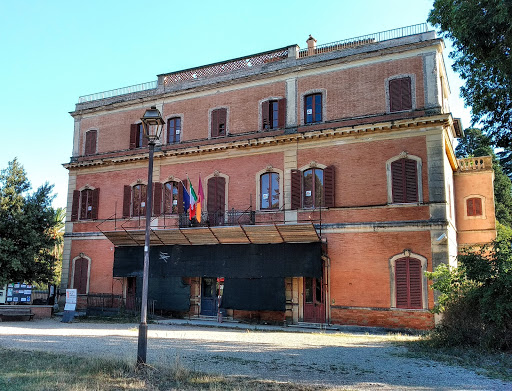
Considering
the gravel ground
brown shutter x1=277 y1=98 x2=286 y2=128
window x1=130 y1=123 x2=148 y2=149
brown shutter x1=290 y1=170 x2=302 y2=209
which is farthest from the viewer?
window x1=130 y1=123 x2=148 y2=149

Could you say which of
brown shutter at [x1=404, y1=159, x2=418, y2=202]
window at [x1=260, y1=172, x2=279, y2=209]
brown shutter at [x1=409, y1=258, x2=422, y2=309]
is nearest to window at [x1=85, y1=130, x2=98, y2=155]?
window at [x1=260, y1=172, x2=279, y2=209]

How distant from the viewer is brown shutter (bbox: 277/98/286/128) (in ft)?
71.2

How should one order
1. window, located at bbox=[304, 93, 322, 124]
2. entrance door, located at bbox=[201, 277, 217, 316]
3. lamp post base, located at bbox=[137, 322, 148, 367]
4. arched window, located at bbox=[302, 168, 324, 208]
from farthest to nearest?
entrance door, located at bbox=[201, 277, 217, 316] < window, located at bbox=[304, 93, 322, 124] < arched window, located at bbox=[302, 168, 324, 208] < lamp post base, located at bbox=[137, 322, 148, 367]

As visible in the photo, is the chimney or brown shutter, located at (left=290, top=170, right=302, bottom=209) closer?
brown shutter, located at (left=290, top=170, right=302, bottom=209)

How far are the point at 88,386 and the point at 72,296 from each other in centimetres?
1386

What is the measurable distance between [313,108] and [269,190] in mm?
4331

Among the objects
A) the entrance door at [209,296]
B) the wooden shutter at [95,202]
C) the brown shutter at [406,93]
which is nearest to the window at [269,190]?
the entrance door at [209,296]

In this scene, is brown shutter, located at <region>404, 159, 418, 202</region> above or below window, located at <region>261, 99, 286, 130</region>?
below

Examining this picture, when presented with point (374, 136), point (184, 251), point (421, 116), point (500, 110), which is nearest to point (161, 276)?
point (184, 251)

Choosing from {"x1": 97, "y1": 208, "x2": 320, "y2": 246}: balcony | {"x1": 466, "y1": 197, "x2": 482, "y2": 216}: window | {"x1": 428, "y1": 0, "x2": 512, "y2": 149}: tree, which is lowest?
{"x1": 97, "y1": 208, "x2": 320, "y2": 246}: balcony

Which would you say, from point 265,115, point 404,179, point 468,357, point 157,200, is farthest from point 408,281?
point 157,200

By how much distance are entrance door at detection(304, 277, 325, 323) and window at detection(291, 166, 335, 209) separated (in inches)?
131

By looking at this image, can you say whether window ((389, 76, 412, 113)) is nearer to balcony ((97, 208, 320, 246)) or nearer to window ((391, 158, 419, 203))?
window ((391, 158, 419, 203))

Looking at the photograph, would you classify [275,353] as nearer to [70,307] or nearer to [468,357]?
[468,357]
